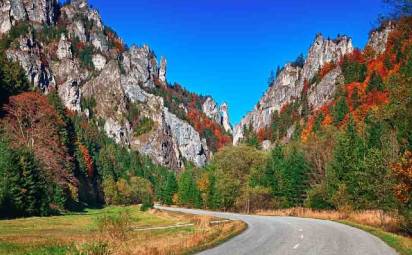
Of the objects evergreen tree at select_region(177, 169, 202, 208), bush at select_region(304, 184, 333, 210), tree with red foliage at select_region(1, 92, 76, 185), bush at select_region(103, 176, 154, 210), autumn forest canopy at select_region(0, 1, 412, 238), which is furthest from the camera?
bush at select_region(103, 176, 154, 210)

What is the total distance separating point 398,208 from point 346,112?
352 feet

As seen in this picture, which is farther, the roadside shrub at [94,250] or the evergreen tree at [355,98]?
the evergreen tree at [355,98]

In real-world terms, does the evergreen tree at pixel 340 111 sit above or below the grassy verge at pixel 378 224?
above

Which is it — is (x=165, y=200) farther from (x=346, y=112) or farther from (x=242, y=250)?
(x=242, y=250)

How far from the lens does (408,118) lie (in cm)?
1980

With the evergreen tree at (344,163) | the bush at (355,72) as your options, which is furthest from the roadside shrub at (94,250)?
the bush at (355,72)

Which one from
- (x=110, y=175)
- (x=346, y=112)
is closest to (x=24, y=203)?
(x=110, y=175)

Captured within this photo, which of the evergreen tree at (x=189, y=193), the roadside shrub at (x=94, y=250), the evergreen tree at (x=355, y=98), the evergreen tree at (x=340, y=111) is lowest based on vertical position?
the roadside shrub at (x=94, y=250)

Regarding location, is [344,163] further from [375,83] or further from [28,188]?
[375,83]

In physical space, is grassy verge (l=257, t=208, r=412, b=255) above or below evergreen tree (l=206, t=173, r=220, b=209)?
below

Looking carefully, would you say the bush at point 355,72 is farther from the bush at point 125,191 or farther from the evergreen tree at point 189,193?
the bush at point 125,191

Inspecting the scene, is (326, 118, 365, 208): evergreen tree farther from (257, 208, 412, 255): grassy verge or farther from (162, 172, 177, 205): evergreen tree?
(162, 172, 177, 205): evergreen tree

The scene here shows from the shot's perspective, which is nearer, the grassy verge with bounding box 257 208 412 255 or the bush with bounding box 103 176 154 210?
the grassy verge with bounding box 257 208 412 255

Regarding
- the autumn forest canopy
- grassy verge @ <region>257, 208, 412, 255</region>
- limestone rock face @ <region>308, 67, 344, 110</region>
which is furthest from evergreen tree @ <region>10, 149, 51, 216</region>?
limestone rock face @ <region>308, 67, 344, 110</region>
